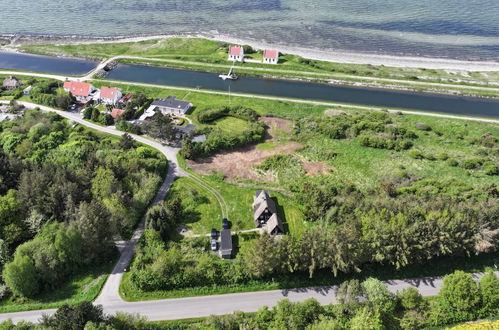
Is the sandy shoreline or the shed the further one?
the sandy shoreline

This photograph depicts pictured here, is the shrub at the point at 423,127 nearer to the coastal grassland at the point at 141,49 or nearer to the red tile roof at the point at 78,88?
the coastal grassland at the point at 141,49

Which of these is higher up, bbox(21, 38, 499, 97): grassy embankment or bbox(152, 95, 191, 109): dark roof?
bbox(21, 38, 499, 97): grassy embankment

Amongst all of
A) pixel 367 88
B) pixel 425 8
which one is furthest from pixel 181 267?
pixel 425 8

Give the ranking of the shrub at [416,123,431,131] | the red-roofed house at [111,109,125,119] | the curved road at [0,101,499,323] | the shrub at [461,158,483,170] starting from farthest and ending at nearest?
the red-roofed house at [111,109,125,119], the shrub at [416,123,431,131], the shrub at [461,158,483,170], the curved road at [0,101,499,323]

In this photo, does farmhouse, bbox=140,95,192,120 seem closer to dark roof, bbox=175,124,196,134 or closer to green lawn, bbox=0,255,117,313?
dark roof, bbox=175,124,196,134

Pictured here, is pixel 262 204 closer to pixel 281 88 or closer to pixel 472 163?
pixel 472 163

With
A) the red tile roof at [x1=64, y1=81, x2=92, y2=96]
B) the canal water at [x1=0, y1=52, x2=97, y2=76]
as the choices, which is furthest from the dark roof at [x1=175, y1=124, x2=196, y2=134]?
the canal water at [x1=0, y1=52, x2=97, y2=76]

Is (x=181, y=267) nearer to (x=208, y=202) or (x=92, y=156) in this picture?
(x=208, y=202)
